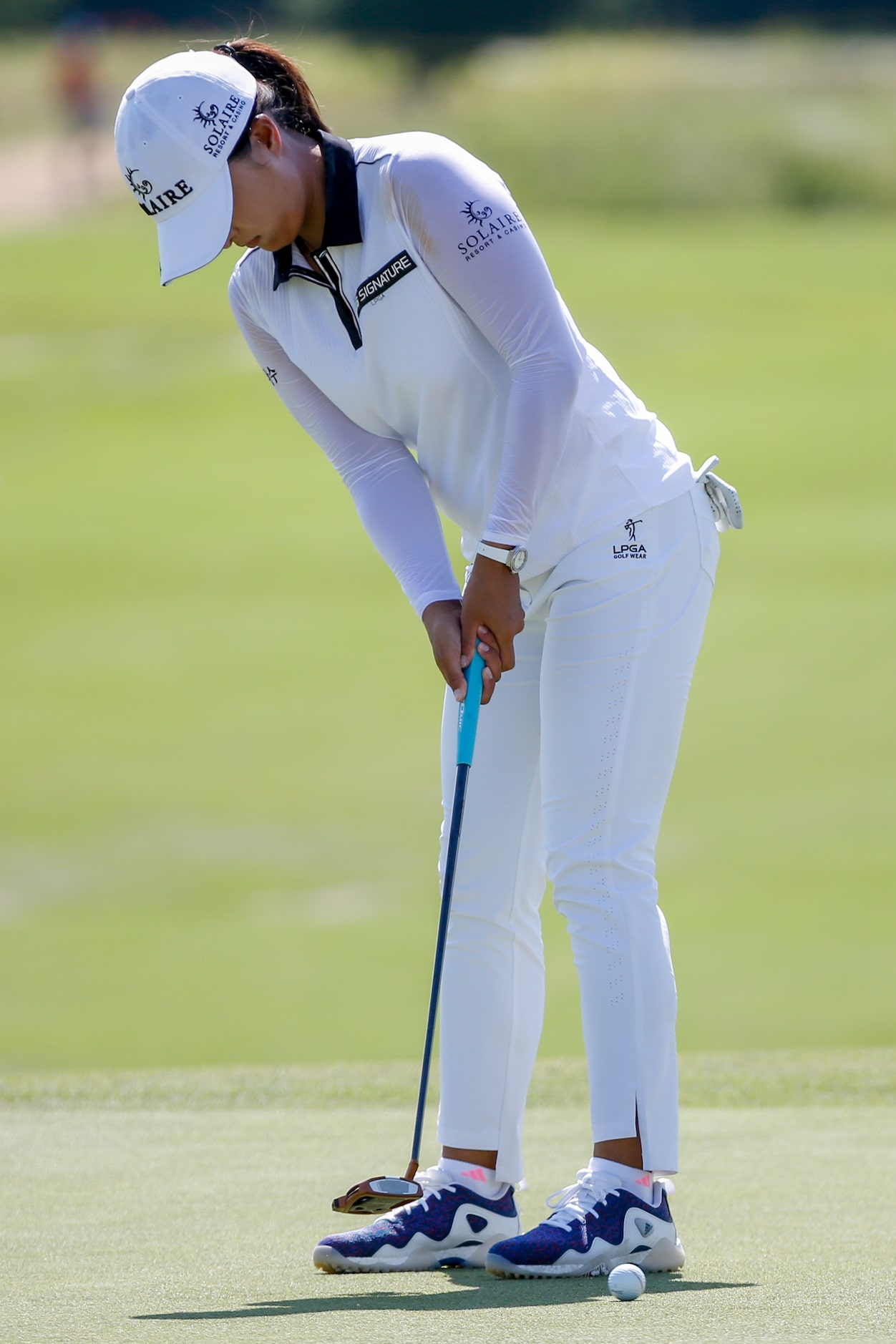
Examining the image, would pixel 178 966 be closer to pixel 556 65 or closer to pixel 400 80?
pixel 400 80

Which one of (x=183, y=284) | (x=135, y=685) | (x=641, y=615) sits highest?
(x=183, y=284)

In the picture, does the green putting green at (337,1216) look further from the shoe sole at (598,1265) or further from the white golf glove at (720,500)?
the white golf glove at (720,500)

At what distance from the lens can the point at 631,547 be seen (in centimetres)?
171

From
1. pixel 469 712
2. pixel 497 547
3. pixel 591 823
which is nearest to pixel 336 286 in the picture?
pixel 497 547

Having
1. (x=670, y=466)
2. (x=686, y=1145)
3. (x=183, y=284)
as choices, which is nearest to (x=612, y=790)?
(x=670, y=466)

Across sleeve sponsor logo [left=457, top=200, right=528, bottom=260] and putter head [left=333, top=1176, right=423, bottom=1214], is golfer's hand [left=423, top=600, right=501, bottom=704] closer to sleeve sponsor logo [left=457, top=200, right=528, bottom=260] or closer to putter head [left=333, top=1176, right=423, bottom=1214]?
sleeve sponsor logo [left=457, top=200, right=528, bottom=260]

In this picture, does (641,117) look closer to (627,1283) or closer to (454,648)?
(454,648)

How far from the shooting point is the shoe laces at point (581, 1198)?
162 centimetres

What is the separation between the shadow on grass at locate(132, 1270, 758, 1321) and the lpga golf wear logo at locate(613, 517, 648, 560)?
0.60m

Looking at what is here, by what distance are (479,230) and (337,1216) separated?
94cm

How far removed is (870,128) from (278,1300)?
17.8 meters

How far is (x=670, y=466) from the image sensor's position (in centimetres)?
176

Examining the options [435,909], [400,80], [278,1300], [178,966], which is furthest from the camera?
[400,80]

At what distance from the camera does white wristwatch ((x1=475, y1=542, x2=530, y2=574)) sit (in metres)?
1.66
